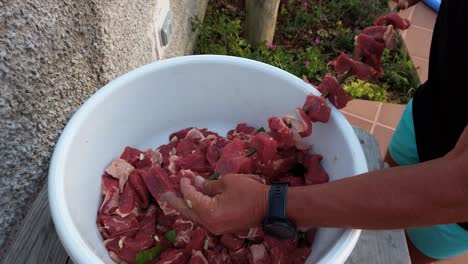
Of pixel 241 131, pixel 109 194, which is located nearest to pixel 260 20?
pixel 241 131

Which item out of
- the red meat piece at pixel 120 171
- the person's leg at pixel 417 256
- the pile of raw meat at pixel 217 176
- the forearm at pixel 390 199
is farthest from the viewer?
the person's leg at pixel 417 256

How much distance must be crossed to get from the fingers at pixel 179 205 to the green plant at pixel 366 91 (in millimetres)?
1734

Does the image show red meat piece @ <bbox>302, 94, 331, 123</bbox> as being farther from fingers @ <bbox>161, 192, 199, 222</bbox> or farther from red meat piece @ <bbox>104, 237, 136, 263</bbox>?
red meat piece @ <bbox>104, 237, 136, 263</bbox>

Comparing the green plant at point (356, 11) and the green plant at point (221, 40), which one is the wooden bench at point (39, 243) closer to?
the green plant at point (221, 40)

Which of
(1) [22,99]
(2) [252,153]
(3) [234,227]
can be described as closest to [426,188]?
(3) [234,227]

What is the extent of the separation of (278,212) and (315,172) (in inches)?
13.6

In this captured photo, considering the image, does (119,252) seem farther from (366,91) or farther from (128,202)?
(366,91)

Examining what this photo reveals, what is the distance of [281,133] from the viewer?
1178 mm

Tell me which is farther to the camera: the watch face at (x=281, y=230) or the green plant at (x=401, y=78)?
the green plant at (x=401, y=78)

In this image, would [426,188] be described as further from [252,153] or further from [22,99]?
[22,99]

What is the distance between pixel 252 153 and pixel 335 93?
28 centimetres

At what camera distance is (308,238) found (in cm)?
115

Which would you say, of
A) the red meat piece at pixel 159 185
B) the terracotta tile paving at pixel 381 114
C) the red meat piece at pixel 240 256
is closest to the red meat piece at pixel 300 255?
the red meat piece at pixel 240 256

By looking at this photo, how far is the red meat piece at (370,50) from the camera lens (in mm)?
1142
